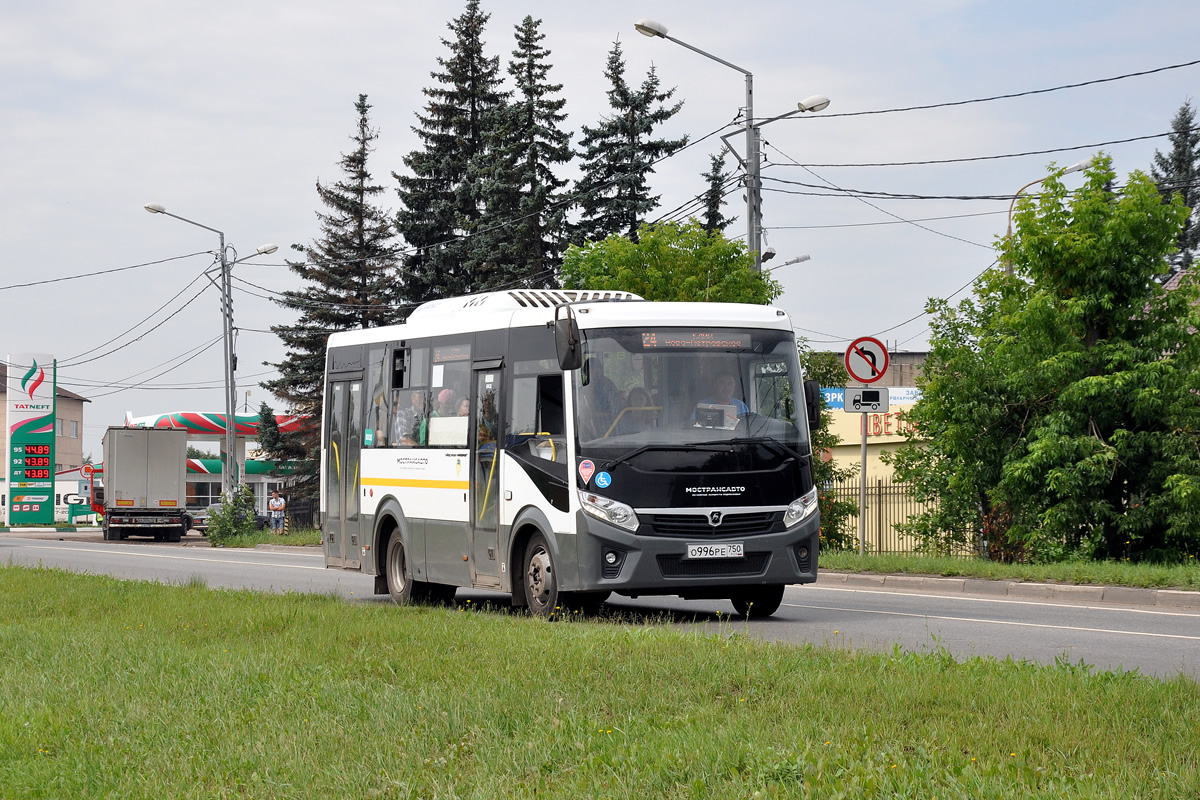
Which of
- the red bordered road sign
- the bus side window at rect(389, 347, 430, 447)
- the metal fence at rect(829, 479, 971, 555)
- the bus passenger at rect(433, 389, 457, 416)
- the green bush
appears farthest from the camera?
the green bush

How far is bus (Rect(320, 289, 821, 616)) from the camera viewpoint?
1251 centimetres

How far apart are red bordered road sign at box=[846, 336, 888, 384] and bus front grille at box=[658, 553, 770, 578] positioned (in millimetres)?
8014

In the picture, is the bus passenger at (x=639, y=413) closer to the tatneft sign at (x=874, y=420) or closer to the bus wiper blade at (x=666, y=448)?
the bus wiper blade at (x=666, y=448)

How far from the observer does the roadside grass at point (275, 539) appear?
37500mm

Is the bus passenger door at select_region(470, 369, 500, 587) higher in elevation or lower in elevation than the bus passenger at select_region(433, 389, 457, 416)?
lower

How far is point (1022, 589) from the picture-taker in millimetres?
17234

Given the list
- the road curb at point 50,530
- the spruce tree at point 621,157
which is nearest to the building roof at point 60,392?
the road curb at point 50,530

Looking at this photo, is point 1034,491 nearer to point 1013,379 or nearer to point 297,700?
point 1013,379

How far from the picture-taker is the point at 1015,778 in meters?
5.38

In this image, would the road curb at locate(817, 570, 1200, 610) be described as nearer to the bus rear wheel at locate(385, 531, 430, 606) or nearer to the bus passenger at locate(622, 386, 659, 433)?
the bus rear wheel at locate(385, 531, 430, 606)

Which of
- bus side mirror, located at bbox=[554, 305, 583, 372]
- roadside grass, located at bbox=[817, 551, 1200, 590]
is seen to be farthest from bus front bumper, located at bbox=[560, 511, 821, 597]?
roadside grass, located at bbox=[817, 551, 1200, 590]

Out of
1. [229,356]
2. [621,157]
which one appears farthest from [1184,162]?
[229,356]

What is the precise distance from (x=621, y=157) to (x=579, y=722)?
45.7 meters

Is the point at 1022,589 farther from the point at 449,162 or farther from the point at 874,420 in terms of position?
the point at 449,162
